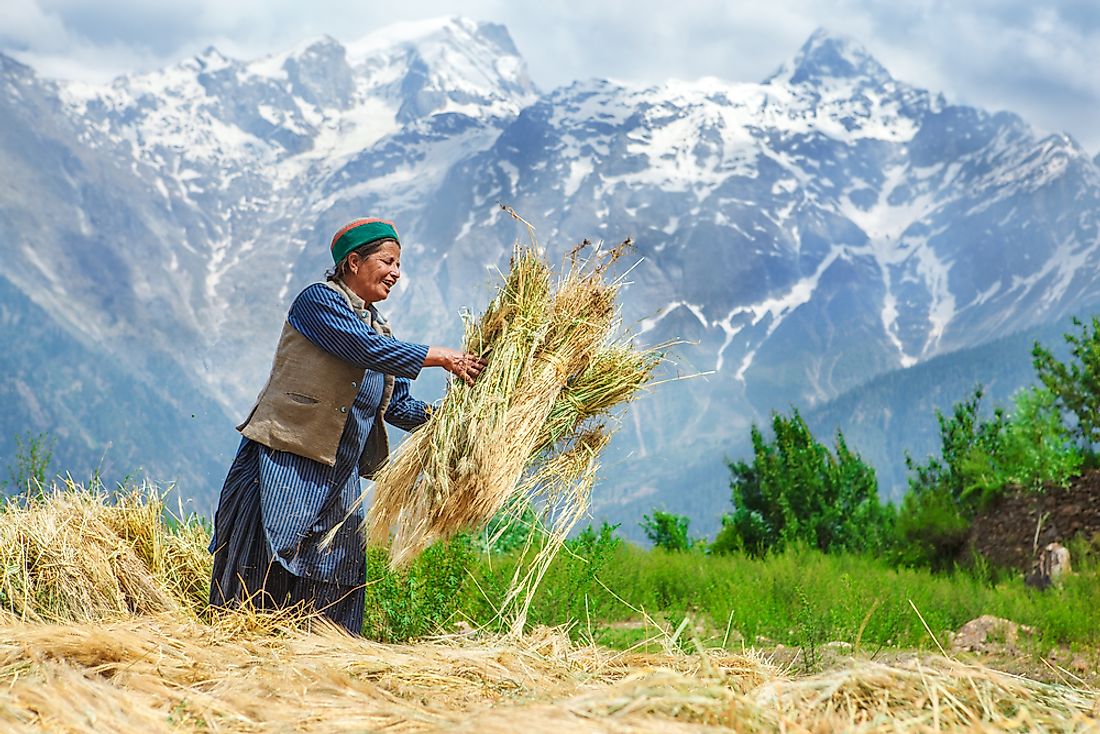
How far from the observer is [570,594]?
501cm

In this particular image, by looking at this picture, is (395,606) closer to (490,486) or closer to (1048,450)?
(490,486)

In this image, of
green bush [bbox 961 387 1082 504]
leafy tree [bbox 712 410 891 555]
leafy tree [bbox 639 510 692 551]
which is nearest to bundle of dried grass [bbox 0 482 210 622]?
leafy tree [bbox 712 410 891 555]

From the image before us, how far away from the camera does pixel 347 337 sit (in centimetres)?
335

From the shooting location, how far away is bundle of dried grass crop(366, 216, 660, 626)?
3.33 meters

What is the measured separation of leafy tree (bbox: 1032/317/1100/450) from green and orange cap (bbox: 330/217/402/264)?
9.86 meters

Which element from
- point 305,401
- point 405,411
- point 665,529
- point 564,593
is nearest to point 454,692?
point 305,401

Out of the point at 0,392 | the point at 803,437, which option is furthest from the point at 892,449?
the point at 803,437

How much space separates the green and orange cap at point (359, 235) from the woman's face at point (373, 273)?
31 mm

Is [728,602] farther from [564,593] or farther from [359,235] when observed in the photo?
[359,235]

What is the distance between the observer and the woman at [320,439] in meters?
3.39

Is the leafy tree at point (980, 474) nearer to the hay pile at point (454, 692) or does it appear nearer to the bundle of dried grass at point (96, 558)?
the bundle of dried grass at point (96, 558)

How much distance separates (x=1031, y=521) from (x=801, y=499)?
2610 mm

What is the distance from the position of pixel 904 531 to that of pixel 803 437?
1.72m

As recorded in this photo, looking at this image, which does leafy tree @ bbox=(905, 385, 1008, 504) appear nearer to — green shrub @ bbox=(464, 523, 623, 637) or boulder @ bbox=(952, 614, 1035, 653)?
boulder @ bbox=(952, 614, 1035, 653)
